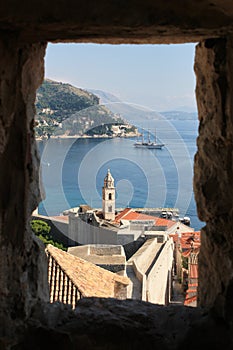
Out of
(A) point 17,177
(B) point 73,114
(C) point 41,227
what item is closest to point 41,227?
(C) point 41,227

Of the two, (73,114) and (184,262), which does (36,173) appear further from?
(73,114)

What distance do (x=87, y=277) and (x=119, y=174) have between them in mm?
40931

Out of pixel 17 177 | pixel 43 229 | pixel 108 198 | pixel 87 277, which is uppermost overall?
pixel 108 198

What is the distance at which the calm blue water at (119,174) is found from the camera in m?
41.2

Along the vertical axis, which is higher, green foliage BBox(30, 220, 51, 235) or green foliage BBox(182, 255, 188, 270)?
green foliage BBox(30, 220, 51, 235)

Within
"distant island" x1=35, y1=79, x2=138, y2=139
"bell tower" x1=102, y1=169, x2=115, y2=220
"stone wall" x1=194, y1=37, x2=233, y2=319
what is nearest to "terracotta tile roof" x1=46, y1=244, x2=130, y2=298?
"stone wall" x1=194, y1=37, x2=233, y2=319

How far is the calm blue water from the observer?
1620 inches

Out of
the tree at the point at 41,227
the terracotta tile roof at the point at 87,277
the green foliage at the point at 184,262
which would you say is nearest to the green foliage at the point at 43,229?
the tree at the point at 41,227

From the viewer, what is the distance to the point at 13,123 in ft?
6.07

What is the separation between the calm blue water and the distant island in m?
3.90

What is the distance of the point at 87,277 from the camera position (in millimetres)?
8656

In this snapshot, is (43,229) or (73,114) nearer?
(43,229)

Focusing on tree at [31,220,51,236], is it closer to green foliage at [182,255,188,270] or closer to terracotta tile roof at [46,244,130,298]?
green foliage at [182,255,188,270]

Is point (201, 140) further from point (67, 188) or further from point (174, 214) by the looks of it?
point (67, 188)
